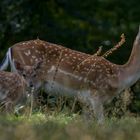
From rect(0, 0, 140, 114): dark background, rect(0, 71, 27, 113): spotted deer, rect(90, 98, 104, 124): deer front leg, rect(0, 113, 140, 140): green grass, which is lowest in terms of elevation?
rect(0, 0, 140, 114): dark background

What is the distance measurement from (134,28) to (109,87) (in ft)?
29.6

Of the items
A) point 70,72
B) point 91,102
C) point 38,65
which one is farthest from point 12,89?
point 70,72

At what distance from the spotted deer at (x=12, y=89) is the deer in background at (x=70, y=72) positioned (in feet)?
2.33

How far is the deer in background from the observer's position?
11438 millimetres

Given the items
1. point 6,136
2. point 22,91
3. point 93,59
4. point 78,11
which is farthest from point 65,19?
point 6,136

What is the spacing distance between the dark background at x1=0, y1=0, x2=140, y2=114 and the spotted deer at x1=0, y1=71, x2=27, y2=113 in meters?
8.00

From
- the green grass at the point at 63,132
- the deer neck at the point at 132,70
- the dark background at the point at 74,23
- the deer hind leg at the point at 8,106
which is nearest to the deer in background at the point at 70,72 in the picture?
the deer neck at the point at 132,70

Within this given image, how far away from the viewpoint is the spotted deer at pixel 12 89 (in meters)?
10.3

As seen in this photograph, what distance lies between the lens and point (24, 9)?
20109 millimetres

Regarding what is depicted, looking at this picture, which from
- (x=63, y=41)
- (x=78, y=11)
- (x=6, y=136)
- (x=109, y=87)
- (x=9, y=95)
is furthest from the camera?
(x=78, y=11)

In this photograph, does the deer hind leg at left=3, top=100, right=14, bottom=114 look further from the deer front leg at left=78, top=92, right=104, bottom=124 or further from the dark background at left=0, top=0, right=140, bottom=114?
the dark background at left=0, top=0, right=140, bottom=114

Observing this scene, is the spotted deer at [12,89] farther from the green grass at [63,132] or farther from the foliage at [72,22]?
the foliage at [72,22]

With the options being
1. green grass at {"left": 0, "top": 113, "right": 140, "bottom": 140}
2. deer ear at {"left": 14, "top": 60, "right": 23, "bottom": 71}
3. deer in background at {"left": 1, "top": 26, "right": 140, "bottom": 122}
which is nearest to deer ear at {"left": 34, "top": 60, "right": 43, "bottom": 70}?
deer in background at {"left": 1, "top": 26, "right": 140, "bottom": 122}

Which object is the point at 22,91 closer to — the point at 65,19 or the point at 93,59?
the point at 93,59
